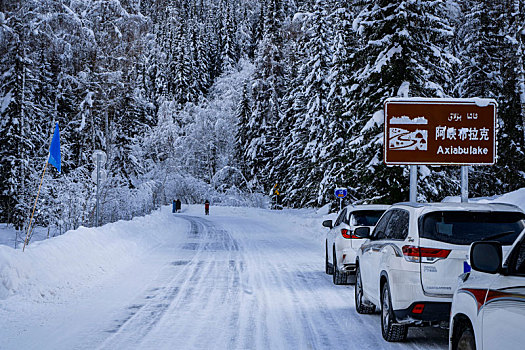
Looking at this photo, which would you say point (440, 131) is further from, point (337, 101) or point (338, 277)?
point (337, 101)

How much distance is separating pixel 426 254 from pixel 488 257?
2980 millimetres

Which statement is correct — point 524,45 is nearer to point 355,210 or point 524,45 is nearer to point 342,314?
point 355,210

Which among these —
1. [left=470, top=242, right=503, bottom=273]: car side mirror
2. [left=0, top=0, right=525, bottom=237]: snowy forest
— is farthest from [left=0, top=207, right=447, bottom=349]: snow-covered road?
[left=0, top=0, right=525, bottom=237]: snowy forest

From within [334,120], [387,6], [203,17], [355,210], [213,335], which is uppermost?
[203,17]

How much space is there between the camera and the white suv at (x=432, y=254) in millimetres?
7043

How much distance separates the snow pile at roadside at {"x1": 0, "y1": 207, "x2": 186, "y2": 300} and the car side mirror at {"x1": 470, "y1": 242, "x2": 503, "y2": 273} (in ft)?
25.4

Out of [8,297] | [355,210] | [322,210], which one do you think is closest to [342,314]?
[355,210]

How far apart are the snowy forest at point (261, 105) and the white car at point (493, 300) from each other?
1847cm

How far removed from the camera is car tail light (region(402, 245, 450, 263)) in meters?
7.04

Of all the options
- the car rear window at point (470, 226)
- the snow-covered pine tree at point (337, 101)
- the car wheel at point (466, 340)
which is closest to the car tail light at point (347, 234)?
→ the car rear window at point (470, 226)

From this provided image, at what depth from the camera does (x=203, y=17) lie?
165 metres

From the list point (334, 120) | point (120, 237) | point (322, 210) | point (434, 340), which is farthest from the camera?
point (322, 210)

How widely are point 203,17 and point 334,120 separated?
135 metres

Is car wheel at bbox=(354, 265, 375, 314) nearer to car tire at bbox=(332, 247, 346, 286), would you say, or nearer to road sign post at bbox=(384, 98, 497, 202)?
car tire at bbox=(332, 247, 346, 286)
